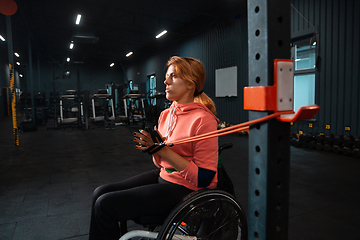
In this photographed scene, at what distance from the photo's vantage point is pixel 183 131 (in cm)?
111

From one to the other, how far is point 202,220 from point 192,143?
0.33 m

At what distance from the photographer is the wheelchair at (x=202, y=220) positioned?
0.93 meters

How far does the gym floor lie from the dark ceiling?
16.4 ft

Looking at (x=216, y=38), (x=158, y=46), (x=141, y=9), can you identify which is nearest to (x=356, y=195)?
(x=216, y=38)

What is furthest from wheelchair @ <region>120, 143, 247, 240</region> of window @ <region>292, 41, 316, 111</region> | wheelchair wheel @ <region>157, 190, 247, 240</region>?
window @ <region>292, 41, 316, 111</region>

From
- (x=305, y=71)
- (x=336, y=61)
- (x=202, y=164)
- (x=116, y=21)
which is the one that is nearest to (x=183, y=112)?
(x=202, y=164)

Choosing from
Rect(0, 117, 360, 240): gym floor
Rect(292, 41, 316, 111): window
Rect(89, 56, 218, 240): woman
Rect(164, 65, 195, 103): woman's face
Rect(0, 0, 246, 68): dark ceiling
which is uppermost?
Rect(0, 0, 246, 68): dark ceiling

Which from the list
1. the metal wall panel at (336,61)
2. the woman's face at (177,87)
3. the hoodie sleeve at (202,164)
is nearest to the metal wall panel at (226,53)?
the metal wall panel at (336,61)

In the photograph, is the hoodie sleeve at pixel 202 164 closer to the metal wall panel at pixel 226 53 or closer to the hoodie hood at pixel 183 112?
the hoodie hood at pixel 183 112

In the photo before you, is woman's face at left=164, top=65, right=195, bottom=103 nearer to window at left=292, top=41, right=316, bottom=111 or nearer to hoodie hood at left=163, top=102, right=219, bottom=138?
hoodie hood at left=163, top=102, right=219, bottom=138

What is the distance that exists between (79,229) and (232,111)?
6128 millimetres

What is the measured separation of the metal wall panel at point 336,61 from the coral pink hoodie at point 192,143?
432 cm

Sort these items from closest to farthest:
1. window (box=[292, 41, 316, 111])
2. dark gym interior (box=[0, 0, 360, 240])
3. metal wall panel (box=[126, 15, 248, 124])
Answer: dark gym interior (box=[0, 0, 360, 240]) < window (box=[292, 41, 316, 111]) < metal wall panel (box=[126, 15, 248, 124])

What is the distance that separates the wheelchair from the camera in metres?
0.93
